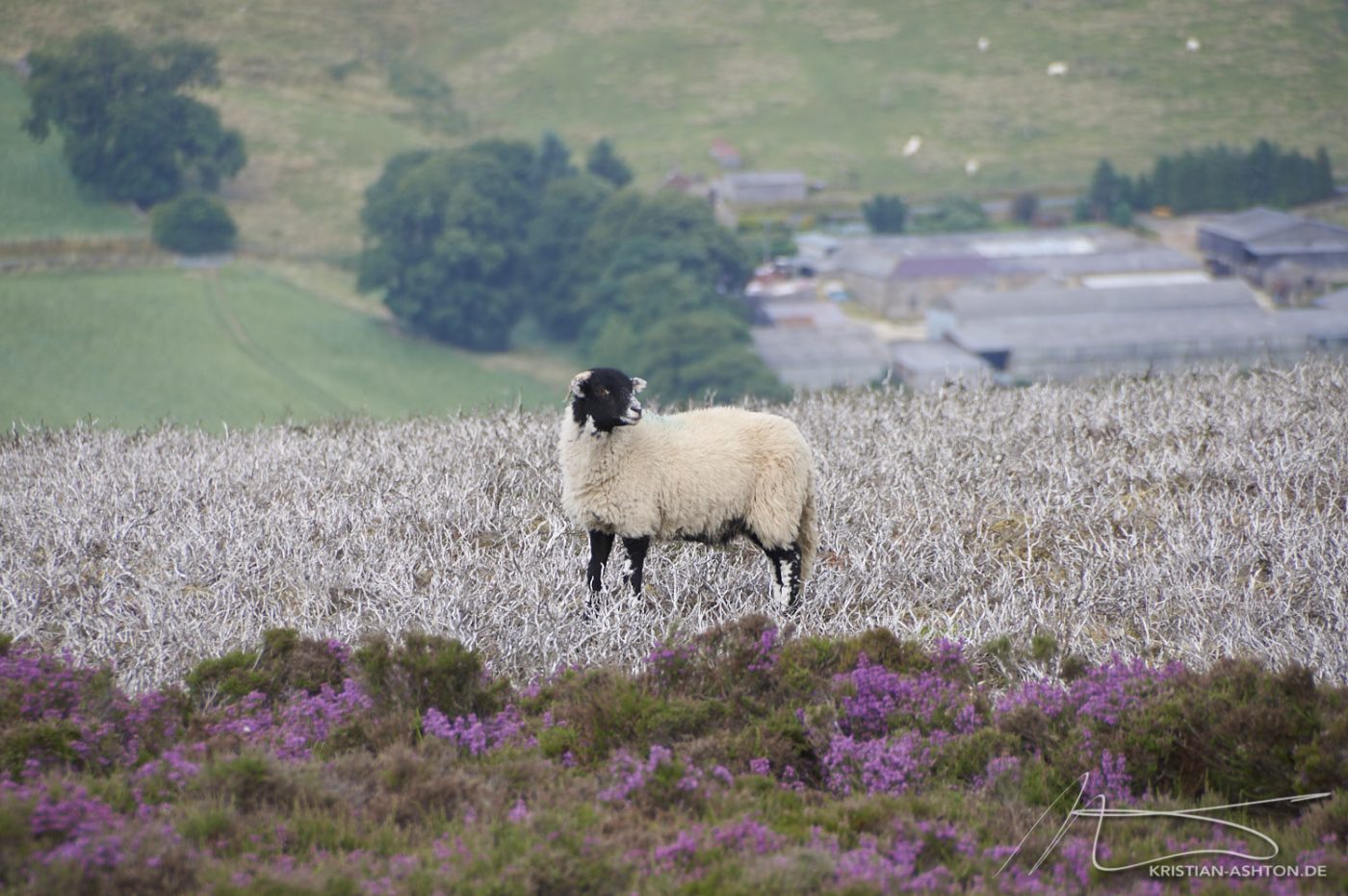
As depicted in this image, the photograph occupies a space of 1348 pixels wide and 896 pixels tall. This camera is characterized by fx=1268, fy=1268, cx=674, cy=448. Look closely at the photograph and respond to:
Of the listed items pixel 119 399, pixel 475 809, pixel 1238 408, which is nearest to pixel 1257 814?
pixel 475 809

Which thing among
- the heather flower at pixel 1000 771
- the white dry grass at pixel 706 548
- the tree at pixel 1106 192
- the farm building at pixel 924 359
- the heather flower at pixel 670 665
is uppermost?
the heather flower at pixel 670 665

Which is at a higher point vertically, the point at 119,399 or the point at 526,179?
the point at 526,179

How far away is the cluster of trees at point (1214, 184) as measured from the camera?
68625 millimetres

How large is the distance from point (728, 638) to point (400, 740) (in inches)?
59.1

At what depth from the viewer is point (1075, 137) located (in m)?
79.5

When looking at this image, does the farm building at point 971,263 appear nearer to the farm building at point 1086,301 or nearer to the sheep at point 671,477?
the farm building at point 1086,301

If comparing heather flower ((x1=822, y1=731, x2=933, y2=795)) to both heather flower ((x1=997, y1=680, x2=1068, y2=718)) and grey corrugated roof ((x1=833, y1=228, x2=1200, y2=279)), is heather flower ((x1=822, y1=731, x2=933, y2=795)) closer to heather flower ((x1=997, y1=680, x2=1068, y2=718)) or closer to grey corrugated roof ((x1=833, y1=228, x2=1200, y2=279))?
heather flower ((x1=997, y1=680, x2=1068, y2=718))

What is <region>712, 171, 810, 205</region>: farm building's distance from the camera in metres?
72.2

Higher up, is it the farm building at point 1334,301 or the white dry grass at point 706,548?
the white dry grass at point 706,548

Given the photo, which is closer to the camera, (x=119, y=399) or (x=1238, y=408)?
(x=1238, y=408)

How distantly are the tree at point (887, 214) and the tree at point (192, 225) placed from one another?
34.8 meters

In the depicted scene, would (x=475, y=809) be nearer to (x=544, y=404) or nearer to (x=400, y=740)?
(x=400, y=740)

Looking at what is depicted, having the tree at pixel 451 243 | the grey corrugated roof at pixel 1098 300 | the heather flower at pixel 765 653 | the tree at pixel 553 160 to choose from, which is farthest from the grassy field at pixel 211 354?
the heather flower at pixel 765 653

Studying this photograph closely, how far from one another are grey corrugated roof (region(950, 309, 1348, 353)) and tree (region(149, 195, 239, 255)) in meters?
32.1
